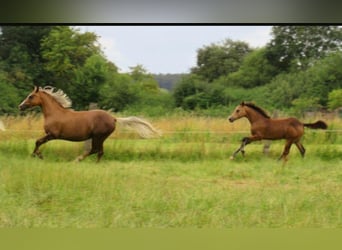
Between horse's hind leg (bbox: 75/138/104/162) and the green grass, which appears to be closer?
the green grass

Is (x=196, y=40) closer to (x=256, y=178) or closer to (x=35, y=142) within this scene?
(x=256, y=178)

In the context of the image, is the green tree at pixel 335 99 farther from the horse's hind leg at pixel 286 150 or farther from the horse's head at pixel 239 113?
the horse's head at pixel 239 113

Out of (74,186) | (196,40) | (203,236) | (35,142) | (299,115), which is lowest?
(203,236)

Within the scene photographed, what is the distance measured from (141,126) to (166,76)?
0.36 metres

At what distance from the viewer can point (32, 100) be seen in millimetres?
3781

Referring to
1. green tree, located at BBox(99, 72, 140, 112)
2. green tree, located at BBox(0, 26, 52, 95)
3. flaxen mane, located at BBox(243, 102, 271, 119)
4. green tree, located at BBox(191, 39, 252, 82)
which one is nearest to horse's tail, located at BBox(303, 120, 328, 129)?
flaxen mane, located at BBox(243, 102, 271, 119)

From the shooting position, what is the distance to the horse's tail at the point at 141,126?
12.5ft

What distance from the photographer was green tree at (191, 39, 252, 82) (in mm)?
3793

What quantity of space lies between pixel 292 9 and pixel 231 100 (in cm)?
71

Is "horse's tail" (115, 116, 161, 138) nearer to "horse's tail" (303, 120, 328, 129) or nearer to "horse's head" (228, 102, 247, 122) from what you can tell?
"horse's head" (228, 102, 247, 122)

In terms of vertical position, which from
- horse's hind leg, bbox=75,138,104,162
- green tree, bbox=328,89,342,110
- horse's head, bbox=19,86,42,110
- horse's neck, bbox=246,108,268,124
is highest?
green tree, bbox=328,89,342,110

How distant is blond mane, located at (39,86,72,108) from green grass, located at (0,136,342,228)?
267 mm

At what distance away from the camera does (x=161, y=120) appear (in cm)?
382

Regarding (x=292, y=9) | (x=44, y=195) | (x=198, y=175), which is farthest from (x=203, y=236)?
(x=292, y=9)
